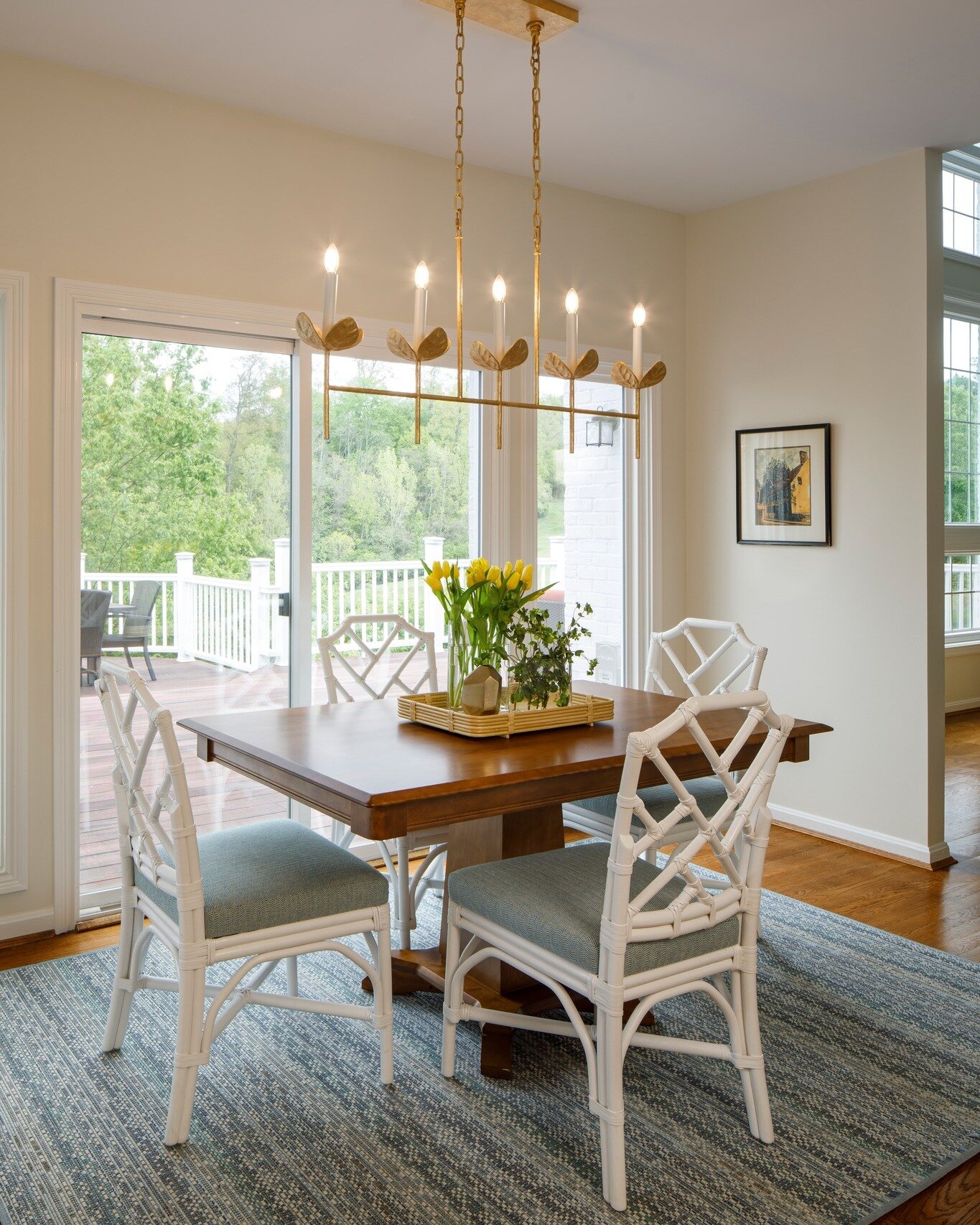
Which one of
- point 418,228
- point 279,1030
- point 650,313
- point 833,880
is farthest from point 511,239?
point 279,1030

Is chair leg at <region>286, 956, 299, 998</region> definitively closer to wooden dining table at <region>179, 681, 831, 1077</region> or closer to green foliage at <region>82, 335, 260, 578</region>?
wooden dining table at <region>179, 681, 831, 1077</region>

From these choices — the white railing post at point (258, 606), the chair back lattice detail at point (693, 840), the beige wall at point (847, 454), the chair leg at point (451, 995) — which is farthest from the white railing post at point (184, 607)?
the beige wall at point (847, 454)

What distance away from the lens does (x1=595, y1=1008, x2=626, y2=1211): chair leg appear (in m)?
1.97

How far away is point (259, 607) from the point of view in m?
3.85

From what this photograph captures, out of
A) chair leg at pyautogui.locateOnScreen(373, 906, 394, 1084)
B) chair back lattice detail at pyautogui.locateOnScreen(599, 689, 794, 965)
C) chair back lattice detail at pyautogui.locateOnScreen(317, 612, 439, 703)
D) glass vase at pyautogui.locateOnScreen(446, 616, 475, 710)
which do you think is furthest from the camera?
chair back lattice detail at pyautogui.locateOnScreen(317, 612, 439, 703)

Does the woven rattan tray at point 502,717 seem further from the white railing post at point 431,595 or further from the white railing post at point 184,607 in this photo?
the white railing post at point 431,595

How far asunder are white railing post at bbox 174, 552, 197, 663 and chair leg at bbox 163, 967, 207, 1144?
1725mm

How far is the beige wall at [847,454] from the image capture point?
4.08 metres

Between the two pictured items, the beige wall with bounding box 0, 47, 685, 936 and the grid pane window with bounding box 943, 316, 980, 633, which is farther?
the grid pane window with bounding box 943, 316, 980, 633

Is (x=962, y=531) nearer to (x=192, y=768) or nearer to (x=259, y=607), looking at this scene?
(x=259, y=607)

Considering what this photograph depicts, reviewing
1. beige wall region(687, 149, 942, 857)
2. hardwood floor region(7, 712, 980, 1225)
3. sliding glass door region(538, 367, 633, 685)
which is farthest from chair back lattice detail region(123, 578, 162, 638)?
beige wall region(687, 149, 942, 857)

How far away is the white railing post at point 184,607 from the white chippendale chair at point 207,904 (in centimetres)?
123

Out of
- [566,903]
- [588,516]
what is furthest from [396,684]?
[588,516]

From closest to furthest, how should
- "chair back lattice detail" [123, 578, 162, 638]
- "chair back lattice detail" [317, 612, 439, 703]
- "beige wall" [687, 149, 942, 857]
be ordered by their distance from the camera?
"chair back lattice detail" [317, 612, 439, 703] → "chair back lattice detail" [123, 578, 162, 638] → "beige wall" [687, 149, 942, 857]
